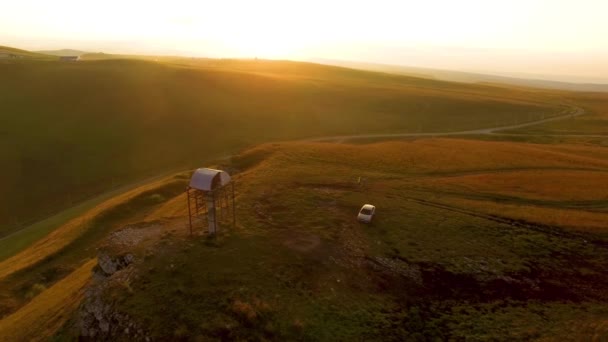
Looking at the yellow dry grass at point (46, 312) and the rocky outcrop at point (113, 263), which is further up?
the rocky outcrop at point (113, 263)

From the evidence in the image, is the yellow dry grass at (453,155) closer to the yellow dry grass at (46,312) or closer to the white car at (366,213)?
the white car at (366,213)

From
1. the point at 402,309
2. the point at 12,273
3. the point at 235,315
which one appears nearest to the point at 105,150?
the point at 12,273

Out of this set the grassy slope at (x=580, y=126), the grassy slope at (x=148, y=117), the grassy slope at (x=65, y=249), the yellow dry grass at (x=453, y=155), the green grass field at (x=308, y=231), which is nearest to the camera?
the green grass field at (x=308, y=231)

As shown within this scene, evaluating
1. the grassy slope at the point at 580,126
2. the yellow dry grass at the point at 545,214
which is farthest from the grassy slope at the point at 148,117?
the yellow dry grass at the point at 545,214

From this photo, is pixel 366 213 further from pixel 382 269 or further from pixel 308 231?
pixel 382 269

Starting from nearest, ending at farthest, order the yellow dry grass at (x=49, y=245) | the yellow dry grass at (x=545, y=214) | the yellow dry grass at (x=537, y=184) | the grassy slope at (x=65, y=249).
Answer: the grassy slope at (x=65, y=249)
the yellow dry grass at (x=545, y=214)
the yellow dry grass at (x=49, y=245)
the yellow dry grass at (x=537, y=184)

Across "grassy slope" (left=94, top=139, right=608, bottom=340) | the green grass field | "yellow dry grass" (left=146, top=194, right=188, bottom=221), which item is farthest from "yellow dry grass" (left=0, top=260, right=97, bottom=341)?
"yellow dry grass" (left=146, top=194, right=188, bottom=221)
